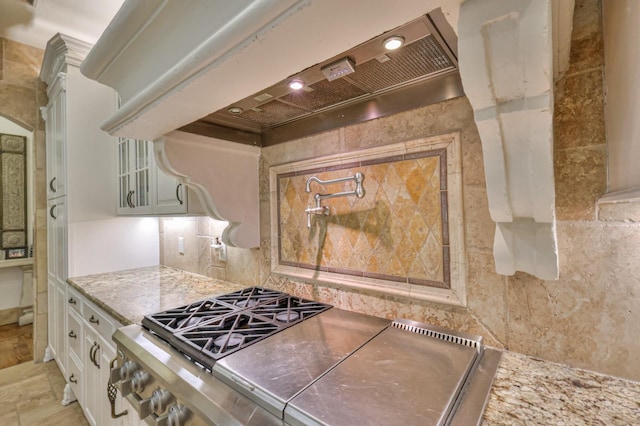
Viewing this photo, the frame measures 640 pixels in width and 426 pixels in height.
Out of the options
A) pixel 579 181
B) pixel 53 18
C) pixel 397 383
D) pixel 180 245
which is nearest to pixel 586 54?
pixel 579 181

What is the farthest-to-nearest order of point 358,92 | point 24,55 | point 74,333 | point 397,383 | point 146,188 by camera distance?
1. point 24,55
2. point 74,333
3. point 146,188
4. point 358,92
5. point 397,383

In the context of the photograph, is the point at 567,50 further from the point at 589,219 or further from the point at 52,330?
the point at 52,330

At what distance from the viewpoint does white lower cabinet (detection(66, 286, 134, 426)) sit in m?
1.48

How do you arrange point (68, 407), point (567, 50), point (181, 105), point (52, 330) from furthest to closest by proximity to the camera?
point (52, 330) → point (68, 407) → point (181, 105) → point (567, 50)

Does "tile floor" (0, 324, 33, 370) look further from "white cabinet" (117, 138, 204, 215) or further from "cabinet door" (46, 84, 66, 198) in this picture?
"white cabinet" (117, 138, 204, 215)

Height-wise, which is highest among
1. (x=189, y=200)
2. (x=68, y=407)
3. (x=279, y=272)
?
(x=189, y=200)

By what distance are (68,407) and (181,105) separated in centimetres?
255

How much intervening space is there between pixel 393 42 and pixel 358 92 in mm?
360

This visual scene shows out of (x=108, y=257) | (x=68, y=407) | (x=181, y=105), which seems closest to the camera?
(x=181, y=105)

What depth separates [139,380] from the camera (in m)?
1.02

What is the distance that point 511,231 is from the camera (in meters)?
0.74

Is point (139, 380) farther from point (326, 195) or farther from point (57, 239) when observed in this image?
point (57, 239)

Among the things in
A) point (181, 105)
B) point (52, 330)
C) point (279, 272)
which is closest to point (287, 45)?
point (181, 105)

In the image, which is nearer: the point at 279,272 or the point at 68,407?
the point at 279,272
